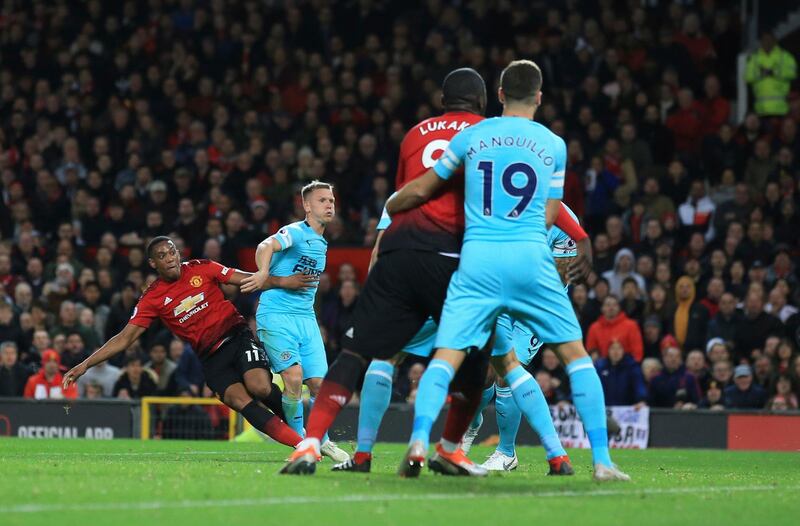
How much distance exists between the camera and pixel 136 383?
759 inches

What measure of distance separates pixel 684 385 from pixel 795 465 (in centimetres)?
488

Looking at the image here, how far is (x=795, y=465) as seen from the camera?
42.0 feet

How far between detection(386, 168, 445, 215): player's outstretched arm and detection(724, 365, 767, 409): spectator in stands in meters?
10.3

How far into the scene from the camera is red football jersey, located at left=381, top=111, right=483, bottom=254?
26.8 feet

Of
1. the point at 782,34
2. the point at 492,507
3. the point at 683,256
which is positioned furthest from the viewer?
the point at 782,34

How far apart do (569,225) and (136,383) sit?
1183cm

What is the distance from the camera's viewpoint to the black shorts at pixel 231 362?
11672 mm

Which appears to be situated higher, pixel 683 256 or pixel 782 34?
pixel 782 34

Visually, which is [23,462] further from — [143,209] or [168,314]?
[143,209]

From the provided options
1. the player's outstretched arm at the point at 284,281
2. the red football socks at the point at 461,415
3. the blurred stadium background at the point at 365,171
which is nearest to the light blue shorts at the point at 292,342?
the player's outstretched arm at the point at 284,281

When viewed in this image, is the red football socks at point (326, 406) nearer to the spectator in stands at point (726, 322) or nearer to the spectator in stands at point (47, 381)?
the spectator in stands at point (726, 322)

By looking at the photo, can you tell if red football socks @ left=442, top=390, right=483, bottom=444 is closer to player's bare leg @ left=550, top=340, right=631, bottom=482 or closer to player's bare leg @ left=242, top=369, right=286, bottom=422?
player's bare leg @ left=550, top=340, right=631, bottom=482

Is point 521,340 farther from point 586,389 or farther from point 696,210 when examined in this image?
point 696,210

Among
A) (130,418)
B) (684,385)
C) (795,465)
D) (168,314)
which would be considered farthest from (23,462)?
(684,385)
